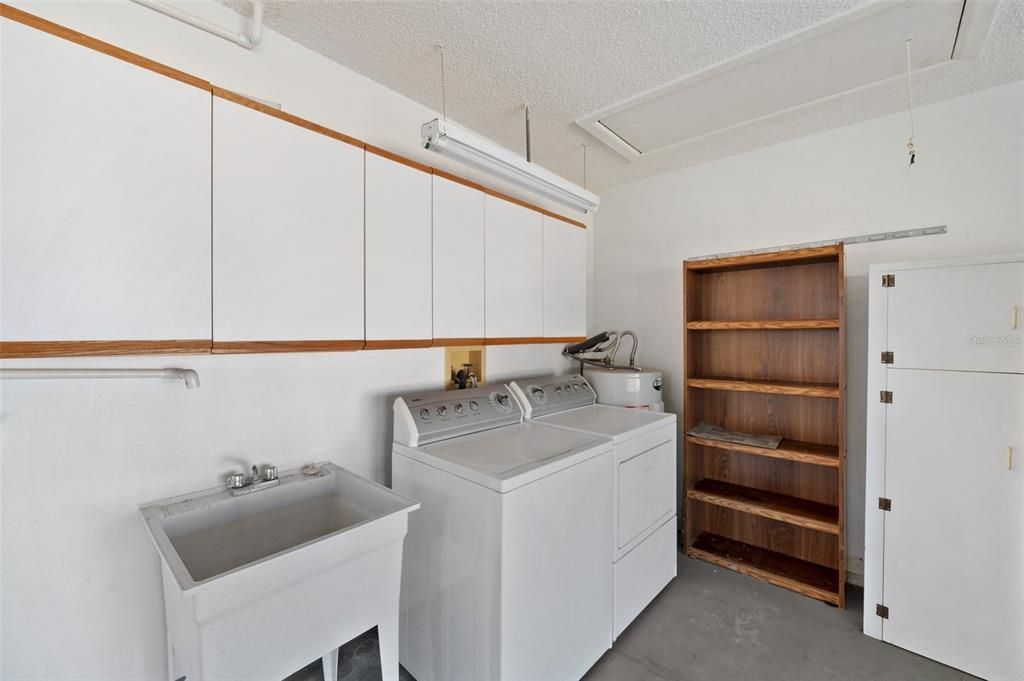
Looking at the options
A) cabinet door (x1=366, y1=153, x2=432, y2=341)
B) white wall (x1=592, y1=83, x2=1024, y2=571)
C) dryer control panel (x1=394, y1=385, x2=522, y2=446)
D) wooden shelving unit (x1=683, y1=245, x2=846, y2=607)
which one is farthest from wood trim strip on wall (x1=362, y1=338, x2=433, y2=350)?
white wall (x1=592, y1=83, x2=1024, y2=571)

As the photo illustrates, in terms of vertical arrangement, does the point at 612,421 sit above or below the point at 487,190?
below

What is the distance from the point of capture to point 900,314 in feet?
6.43

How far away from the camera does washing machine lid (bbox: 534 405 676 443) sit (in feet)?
6.73

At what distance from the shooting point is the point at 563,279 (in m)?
2.69

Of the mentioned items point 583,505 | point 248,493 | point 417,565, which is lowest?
point 417,565

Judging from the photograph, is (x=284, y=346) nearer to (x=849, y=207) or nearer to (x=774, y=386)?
(x=774, y=386)

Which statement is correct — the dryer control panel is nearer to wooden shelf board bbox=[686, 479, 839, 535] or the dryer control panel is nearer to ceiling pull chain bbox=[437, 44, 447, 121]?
wooden shelf board bbox=[686, 479, 839, 535]

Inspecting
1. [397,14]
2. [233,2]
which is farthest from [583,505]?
[233,2]

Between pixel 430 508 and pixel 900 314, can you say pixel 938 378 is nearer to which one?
pixel 900 314

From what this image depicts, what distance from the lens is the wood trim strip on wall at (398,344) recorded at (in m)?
1.68

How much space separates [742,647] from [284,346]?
7.94ft

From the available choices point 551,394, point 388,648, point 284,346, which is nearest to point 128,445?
point 284,346

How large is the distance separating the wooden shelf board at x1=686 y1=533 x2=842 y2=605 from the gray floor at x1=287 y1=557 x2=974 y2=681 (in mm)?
61

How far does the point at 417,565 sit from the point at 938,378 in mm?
2460
